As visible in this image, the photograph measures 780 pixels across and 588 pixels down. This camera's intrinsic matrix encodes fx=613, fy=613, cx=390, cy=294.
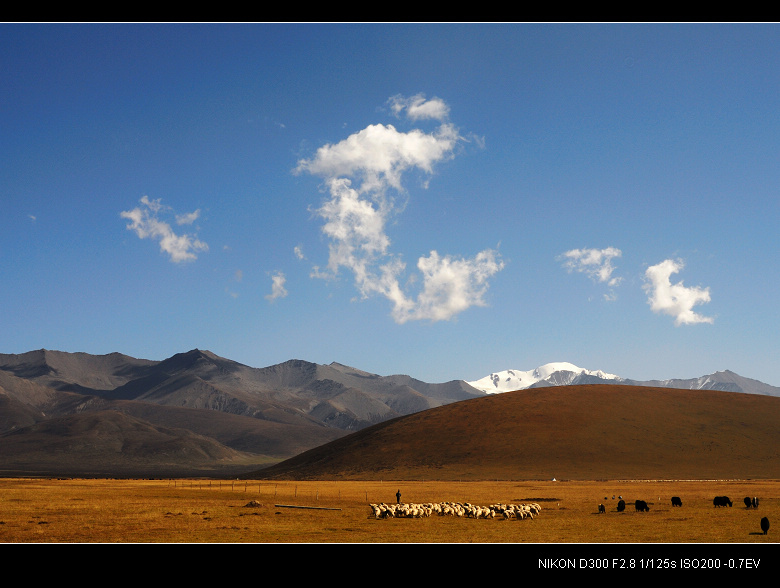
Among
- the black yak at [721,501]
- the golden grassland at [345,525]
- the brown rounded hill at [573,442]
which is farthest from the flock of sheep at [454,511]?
the brown rounded hill at [573,442]

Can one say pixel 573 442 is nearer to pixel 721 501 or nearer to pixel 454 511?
pixel 721 501

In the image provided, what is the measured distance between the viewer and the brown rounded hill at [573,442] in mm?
136500

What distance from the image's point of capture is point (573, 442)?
6093 inches

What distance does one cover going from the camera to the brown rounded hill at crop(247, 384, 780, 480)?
448 ft

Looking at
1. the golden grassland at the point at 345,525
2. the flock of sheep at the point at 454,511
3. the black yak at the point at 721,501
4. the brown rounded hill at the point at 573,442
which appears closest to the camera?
the golden grassland at the point at 345,525

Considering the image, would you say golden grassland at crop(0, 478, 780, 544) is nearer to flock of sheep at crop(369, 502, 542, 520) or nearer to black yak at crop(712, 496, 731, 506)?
black yak at crop(712, 496, 731, 506)

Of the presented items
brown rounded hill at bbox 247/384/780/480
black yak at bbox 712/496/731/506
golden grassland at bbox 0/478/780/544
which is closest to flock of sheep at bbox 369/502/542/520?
golden grassland at bbox 0/478/780/544

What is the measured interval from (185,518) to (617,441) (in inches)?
5206

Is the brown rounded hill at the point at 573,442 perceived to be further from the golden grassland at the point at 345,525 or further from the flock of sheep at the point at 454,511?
the flock of sheep at the point at 454,511

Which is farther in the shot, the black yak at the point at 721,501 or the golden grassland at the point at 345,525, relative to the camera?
the black yak at the point at 721,501

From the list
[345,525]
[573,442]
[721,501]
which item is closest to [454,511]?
[345,525]
